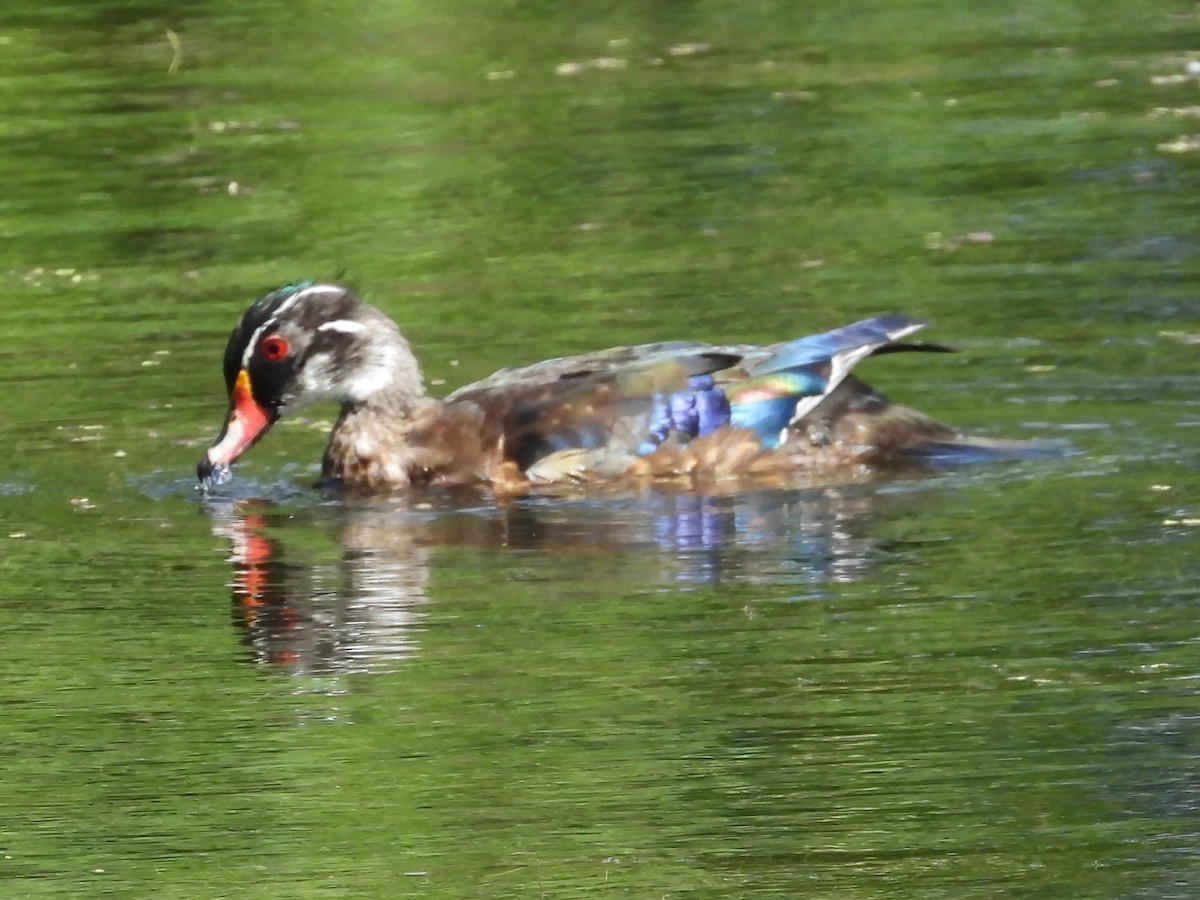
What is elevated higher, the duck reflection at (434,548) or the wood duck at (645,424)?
the wood duck at (645,424)

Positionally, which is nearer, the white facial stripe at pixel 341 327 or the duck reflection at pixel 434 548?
the duck reflection at pixel 434 548

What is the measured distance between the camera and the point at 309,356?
11219 mm

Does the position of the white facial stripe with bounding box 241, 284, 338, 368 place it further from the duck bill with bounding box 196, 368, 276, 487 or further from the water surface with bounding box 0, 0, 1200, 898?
the water surface with bounding box 0, 0, 1200, 898

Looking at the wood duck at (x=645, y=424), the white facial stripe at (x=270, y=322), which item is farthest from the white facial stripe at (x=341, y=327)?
the wood duck at (x=645, y=424)

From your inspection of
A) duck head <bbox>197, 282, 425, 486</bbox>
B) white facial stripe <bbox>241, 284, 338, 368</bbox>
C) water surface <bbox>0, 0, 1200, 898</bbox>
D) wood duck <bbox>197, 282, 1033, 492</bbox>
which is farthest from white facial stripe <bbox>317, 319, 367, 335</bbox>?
water surface <bbox>0, 0, 1200, 898</bbox>

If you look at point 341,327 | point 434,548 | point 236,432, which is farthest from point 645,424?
point 236,432

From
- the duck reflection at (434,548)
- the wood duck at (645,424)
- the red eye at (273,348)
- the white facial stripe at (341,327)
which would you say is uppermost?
the white facial stripe at (341,327)

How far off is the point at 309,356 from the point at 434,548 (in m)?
1.81

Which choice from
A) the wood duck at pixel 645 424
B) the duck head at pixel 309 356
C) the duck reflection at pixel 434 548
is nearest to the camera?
the duck reflection at pixel 434 548

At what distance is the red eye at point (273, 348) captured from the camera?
36.5 ft

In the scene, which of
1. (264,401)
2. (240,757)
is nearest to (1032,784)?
(240,757)

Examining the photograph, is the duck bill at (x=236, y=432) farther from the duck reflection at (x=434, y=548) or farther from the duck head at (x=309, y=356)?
the duck reflection at (x=434, y=548)

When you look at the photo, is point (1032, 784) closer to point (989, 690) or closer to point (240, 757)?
point (989, 690)

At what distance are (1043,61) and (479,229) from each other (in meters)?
5.05
